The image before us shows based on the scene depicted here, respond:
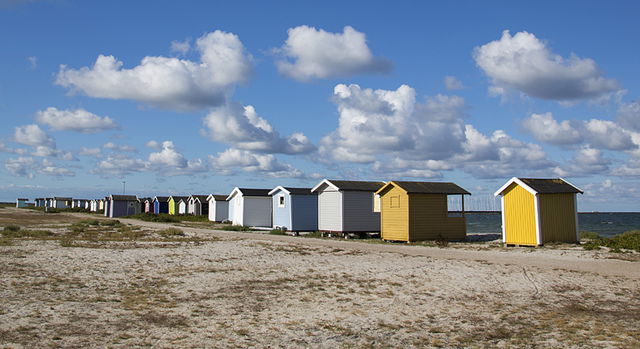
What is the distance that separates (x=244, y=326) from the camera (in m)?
8.62

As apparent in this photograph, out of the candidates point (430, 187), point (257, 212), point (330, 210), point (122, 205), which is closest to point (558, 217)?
point (430, 187)

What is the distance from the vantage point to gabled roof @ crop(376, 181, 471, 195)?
29219mm

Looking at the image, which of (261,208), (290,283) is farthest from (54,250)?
(261,208)

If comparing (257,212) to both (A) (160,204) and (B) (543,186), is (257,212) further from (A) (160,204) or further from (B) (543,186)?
(A) (160,204)

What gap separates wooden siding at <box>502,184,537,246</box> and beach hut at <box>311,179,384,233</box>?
31.6ft

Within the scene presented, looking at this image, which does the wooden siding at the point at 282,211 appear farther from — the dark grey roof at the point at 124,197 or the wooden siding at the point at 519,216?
the dark grey roof at the point at 124,197

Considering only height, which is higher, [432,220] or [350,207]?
[350,207]

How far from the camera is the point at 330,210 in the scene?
34.8m

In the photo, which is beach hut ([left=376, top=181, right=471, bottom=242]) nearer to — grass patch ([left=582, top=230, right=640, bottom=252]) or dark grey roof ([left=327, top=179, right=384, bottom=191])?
dark grey roof ([left=327, top=179, right=384, bottom=191])

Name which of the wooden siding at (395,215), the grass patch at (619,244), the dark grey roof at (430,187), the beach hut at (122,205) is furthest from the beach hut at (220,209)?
the grass patch at (619,244)

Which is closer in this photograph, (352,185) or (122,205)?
(352,185)

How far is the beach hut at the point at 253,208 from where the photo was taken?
155ft

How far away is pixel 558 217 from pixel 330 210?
1439cm

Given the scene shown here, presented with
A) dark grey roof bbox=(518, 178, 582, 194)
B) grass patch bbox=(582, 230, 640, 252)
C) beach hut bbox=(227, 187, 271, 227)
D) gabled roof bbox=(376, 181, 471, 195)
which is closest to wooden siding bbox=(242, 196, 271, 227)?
beach hut bbox=(227, 187, 271, 227)
